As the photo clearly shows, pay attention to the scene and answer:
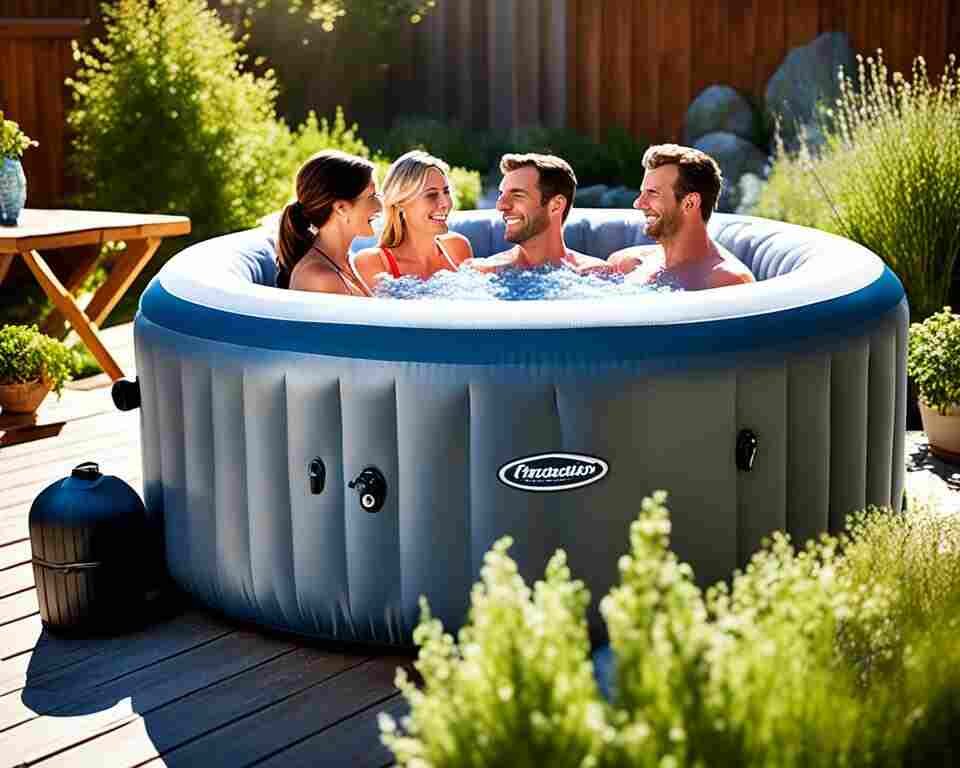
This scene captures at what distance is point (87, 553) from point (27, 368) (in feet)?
7.31

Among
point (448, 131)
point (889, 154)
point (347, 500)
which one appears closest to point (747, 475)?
point (347, 500)

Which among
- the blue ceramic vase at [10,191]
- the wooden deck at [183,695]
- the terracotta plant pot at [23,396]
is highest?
the blue ceramic vase at [10,191]

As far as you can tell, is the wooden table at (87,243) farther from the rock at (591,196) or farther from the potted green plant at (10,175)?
the rock at (591,196)

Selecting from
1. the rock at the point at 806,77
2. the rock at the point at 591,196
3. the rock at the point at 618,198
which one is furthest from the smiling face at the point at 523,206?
the rock at the point at 806,77

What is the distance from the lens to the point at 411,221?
5.33 m

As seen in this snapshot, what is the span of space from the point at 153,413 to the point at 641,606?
2353mm

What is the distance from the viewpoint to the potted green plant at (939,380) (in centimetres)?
539

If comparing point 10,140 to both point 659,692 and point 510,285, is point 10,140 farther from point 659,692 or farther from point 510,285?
point 659,692

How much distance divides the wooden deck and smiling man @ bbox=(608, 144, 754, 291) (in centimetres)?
181

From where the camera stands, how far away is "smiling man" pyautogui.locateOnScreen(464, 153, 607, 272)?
5.39m

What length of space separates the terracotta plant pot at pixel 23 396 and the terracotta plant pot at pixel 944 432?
11.1 feet

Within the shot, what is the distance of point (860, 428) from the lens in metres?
3.90

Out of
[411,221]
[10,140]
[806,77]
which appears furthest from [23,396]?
[806,77]

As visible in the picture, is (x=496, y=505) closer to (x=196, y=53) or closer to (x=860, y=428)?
(x=860, y=428)
